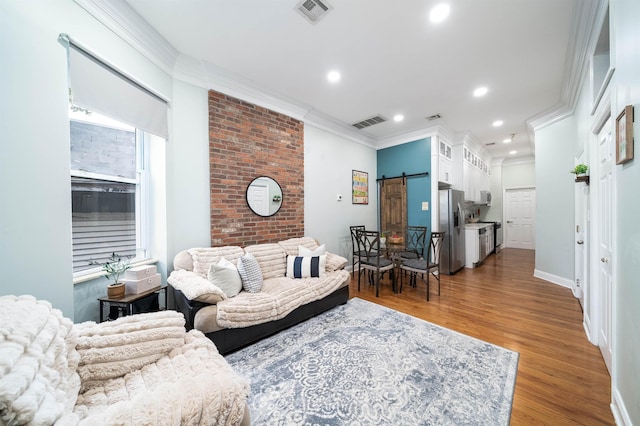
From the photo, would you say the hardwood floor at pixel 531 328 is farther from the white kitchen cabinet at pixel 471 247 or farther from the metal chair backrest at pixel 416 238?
the metal chair backrest at pixel 416 238

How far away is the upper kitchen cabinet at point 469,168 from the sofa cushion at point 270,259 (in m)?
4.14

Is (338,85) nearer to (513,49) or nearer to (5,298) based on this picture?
(513,49)

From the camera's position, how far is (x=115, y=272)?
201 cm

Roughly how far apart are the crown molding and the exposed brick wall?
550 millimetres

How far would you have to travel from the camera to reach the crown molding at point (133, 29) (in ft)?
5.82

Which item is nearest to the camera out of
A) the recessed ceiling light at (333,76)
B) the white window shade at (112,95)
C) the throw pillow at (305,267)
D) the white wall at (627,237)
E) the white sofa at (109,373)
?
the white sofa at (109,373)

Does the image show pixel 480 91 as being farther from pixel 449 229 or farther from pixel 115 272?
pixel 115 272

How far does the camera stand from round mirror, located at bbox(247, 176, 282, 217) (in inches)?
127

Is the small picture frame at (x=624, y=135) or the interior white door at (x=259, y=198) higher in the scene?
the small picture frame at (x=624, y=135)

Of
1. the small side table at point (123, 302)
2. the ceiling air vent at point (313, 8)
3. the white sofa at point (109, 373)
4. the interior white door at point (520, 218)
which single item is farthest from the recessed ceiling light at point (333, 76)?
the interior white door at point (520, 218)

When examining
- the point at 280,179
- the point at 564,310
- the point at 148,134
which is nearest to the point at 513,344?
the point at 564,310

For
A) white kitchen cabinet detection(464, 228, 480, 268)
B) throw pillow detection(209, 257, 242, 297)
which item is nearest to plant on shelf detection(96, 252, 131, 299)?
throw pillow detection(209, 257, 242, 297)

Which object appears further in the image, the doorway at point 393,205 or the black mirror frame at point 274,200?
the doorway at point 393,205

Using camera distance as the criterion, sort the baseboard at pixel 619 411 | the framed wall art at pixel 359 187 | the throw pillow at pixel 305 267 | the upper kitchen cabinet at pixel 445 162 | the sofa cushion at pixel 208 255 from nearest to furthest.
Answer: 1. the baseboard at pixel 619 411
2. the sofa cushion at pixel 208 255
3. the throw pillow at pixel 305 267
4. the upper kitchen cabinet at pixel 445 162
5. the framed wall art at pixel 359 187
